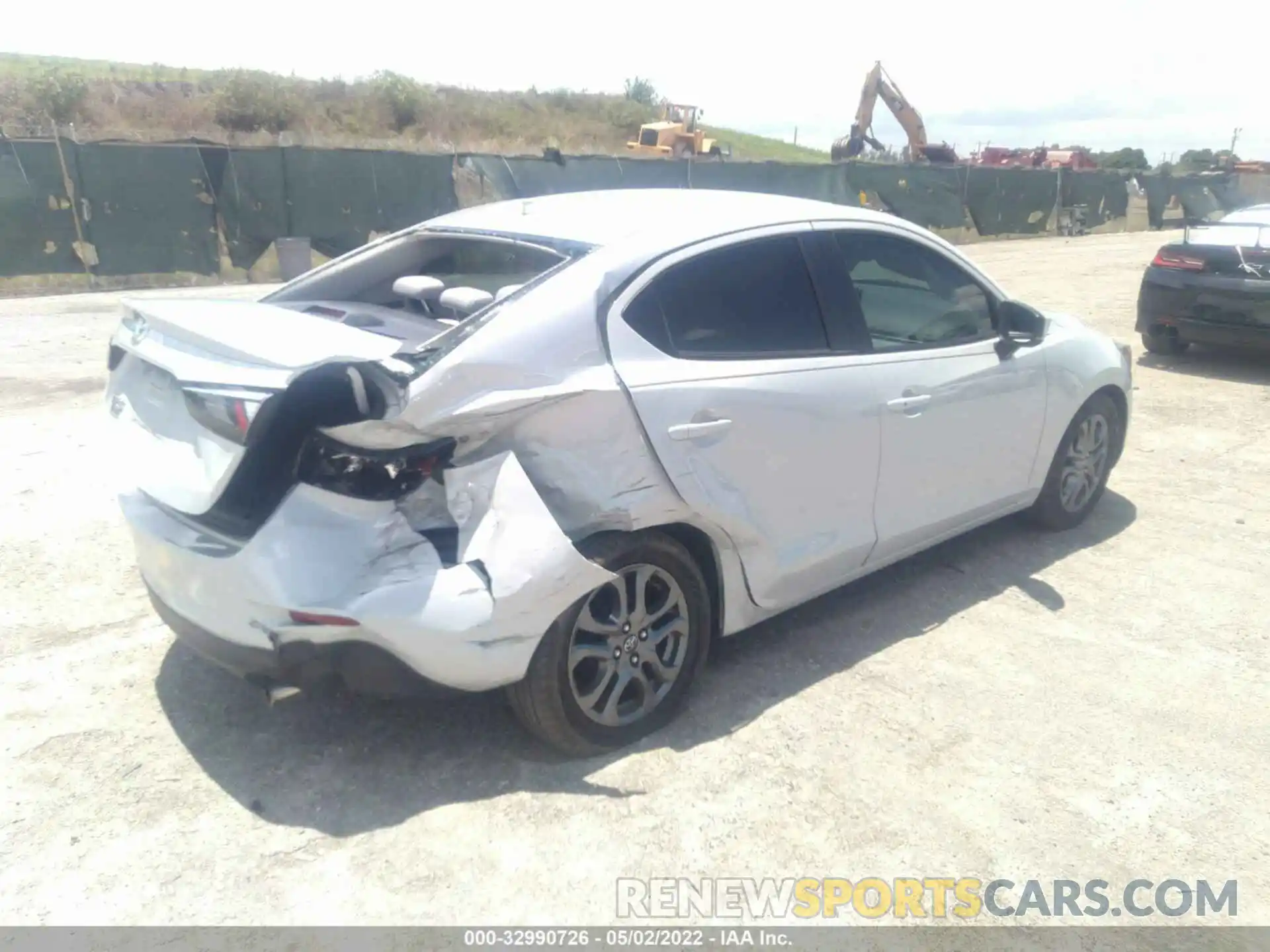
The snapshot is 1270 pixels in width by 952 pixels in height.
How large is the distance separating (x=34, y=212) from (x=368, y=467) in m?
13.6

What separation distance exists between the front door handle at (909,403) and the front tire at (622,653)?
1061mm

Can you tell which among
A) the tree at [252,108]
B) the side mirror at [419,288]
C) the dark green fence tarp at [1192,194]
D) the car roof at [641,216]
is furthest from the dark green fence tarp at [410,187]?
the dark green fence tarp at [1192,194]

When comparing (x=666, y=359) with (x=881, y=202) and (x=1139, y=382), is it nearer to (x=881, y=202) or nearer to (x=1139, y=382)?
(x=1139, y=382)

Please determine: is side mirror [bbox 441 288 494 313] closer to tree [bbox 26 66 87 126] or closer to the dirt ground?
the dirt ground

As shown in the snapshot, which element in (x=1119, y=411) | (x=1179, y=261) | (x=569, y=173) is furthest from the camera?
(x=569, y=173)

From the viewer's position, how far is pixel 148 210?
14391mm

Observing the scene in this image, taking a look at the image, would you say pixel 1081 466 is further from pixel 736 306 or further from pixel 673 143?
pixel 673 143

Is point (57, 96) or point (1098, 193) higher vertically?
point (57, 96)

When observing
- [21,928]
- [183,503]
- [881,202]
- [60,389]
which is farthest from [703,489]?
[881,202]

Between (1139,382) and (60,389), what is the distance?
888 centimetres

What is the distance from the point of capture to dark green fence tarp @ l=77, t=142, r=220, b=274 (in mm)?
14000

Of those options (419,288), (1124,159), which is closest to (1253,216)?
(419,288)

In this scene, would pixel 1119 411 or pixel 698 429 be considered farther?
pixel 1119 411

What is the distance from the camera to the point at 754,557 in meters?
3.45
